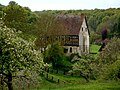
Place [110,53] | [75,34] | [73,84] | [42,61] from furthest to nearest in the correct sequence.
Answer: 1. [75,34]
2. [110,53]
3. [73,84]
4. [42,61]

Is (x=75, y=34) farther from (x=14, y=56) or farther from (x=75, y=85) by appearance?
(x=14, y=56)

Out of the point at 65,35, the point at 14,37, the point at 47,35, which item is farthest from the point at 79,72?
the point at 14,37

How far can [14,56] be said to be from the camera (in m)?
18.9

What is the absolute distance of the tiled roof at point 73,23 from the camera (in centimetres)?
6109

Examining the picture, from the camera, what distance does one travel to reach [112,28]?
104 meters

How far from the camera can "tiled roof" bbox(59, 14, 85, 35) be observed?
6109 cm

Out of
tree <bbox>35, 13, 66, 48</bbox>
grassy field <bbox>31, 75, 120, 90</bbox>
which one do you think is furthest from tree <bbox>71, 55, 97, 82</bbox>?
tree <bbox>35, 13, 66, 48</bbox>

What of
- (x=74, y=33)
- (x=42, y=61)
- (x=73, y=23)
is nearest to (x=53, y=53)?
(x=74, y=33)

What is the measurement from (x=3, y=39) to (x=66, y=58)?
120 feet

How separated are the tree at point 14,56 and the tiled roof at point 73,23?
40493 mm

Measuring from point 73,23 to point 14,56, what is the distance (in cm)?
4371

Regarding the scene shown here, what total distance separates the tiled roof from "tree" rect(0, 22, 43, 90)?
40493 millimetres

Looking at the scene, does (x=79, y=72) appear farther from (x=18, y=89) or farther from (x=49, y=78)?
(x=18, y=89)

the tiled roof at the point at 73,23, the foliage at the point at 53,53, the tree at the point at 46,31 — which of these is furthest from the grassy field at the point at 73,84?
the tiled roof at the point at 73,23
